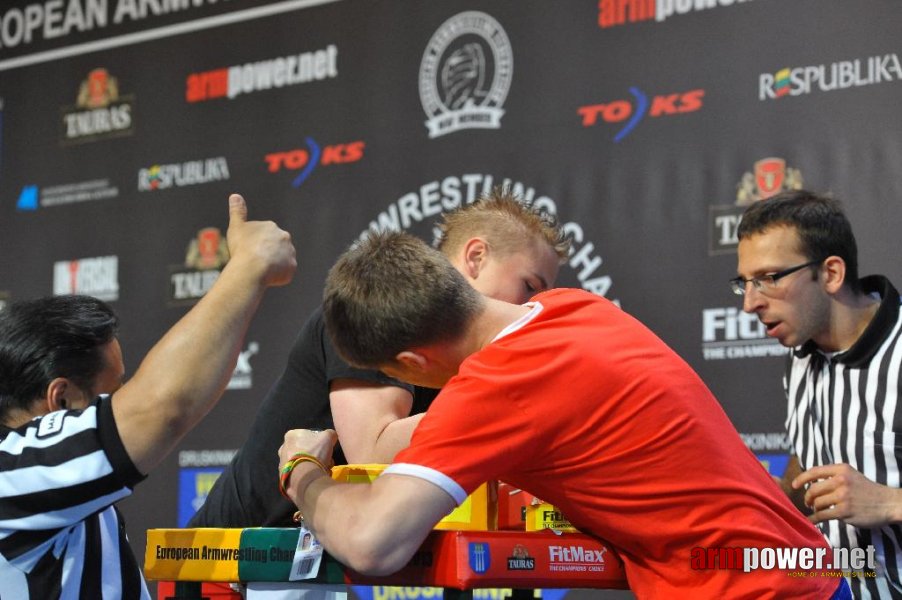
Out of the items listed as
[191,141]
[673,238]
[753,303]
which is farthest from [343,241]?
[753,303]

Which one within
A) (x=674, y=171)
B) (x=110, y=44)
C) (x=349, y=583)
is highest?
(x=110, y=44)

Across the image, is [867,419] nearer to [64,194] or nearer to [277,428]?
[277,428]

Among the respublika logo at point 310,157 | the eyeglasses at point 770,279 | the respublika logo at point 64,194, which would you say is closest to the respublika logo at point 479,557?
the eyeglasses at point 770,279

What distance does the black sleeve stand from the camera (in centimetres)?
203

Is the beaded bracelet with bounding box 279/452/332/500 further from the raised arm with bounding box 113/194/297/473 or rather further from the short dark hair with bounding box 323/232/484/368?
the raised arm with bounding box 113/194/297/473

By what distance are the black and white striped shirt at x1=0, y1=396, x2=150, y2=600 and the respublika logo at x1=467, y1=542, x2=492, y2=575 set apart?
16.4 inches

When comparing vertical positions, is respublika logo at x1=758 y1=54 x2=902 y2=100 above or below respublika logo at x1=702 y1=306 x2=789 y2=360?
above

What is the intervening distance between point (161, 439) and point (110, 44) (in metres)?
4.28

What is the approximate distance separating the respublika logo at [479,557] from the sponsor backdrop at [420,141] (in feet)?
6.95

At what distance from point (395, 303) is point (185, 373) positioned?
0.34 metres

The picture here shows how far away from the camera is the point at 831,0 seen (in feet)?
11.0

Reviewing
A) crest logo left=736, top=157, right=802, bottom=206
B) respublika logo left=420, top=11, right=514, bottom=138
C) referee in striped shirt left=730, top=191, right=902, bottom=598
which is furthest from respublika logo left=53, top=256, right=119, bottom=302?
referee in striped shirt left=730, top=191, right=902, bottom=598

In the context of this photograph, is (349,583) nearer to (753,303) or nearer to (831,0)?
(753,303)

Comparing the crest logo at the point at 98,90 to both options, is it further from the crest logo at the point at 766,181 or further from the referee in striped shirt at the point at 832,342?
the referee in striped shirt at the point at 832,342
